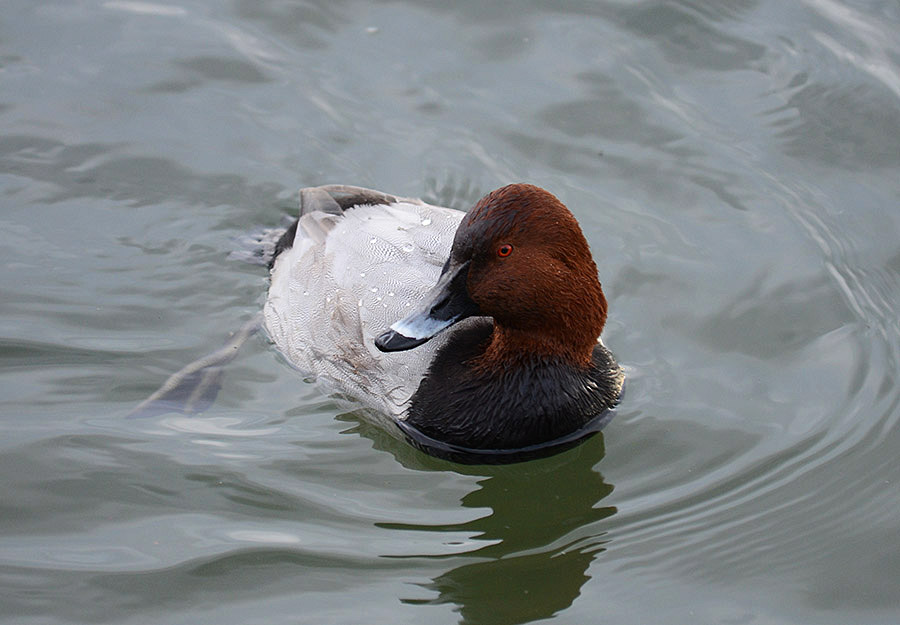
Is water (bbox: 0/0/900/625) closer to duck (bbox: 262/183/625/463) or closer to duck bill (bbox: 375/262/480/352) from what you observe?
duck (bbox: 262/183/625/463)

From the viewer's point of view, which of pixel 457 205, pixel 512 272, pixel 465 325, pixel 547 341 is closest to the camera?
pixel 512 272

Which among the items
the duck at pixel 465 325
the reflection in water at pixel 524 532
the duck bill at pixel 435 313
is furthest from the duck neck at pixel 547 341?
the reflection in water at pixel 524 532

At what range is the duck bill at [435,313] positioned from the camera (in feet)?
16.6

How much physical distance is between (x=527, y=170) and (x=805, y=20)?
2.56 m

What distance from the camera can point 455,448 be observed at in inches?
215

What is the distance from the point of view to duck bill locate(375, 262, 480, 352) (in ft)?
16.6

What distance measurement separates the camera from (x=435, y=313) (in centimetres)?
510

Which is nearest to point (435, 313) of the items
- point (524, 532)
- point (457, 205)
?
point (524, 532)

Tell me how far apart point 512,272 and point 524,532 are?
3.91 feet

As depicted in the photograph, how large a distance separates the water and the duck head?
79 cm

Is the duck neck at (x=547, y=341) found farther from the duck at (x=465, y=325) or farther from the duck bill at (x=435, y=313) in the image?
the duck bill at (x=435, y=313)

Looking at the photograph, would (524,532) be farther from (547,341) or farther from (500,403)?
(547,341)

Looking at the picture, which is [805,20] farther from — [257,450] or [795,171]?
[257,450]

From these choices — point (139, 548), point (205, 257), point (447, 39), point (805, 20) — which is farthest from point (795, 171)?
point (139, 548)
